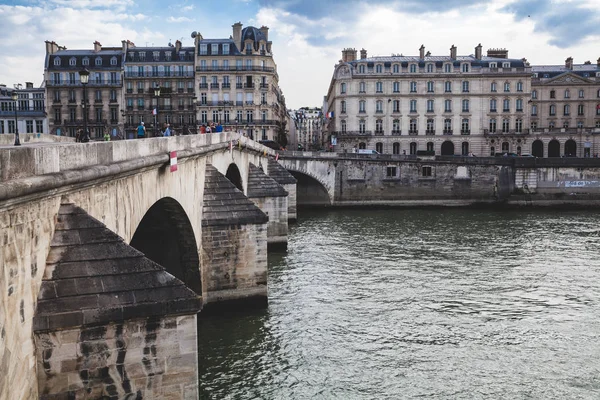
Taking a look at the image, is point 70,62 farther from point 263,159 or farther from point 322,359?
point 322,359

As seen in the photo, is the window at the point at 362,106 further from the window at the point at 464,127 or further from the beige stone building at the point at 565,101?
the beige stone building at the point at 565,101

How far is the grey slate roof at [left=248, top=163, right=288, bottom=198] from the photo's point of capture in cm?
3017

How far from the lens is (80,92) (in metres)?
68.4

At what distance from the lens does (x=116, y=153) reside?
10.3m

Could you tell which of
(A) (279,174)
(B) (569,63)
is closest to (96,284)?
(A) (279,174)

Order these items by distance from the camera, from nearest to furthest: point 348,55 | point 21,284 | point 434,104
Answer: point 21,284 → point 434,104 → point 348,55

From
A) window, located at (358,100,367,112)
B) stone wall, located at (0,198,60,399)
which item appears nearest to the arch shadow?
window, located at (358,100,367,112)

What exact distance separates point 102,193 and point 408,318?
11.2m

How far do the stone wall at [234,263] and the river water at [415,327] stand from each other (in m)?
0.78

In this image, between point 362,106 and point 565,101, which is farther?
point 565,101

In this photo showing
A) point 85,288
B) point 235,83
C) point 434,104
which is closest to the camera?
point 85,288

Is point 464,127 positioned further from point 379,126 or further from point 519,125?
point 379,126

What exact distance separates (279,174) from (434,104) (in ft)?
109

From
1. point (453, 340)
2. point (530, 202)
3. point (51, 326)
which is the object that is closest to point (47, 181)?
point (51, 326)
